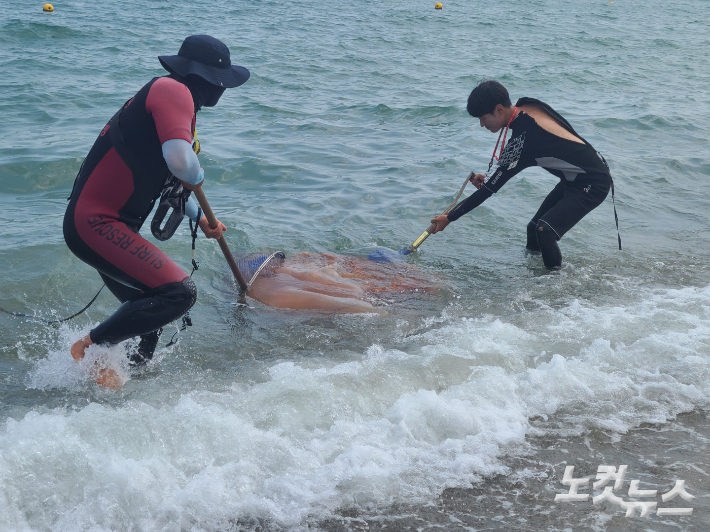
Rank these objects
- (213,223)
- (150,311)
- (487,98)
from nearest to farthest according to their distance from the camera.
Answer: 1. (150,311)
2. (213,223)
3. (487,98)

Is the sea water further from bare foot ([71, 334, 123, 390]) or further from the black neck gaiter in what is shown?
the black neck gaiter

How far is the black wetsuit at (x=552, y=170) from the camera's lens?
534cm

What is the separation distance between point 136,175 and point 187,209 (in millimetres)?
593

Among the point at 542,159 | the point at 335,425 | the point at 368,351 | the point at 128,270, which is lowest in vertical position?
the point at 368,351

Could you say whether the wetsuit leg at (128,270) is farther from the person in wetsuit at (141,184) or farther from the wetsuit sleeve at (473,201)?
the wetsuit sleeve at (473,201)

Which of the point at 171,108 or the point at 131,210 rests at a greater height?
the point at 171,108

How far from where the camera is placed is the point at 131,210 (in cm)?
348

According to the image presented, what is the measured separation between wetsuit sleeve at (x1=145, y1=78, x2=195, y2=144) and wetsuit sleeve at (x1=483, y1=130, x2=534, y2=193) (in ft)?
9.36

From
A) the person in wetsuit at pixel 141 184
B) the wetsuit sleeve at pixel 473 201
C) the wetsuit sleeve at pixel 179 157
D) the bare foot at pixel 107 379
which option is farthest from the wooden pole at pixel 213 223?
the wetsuit sleeve at pixel 473 201

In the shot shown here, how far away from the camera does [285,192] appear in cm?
789

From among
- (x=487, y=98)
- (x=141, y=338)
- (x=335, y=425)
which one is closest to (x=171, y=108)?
(x=141, y=338)

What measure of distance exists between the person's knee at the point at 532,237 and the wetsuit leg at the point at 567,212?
0.42 meters

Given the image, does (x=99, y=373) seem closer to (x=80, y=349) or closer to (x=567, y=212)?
(x=80, y=349)

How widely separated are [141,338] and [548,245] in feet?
11.1
